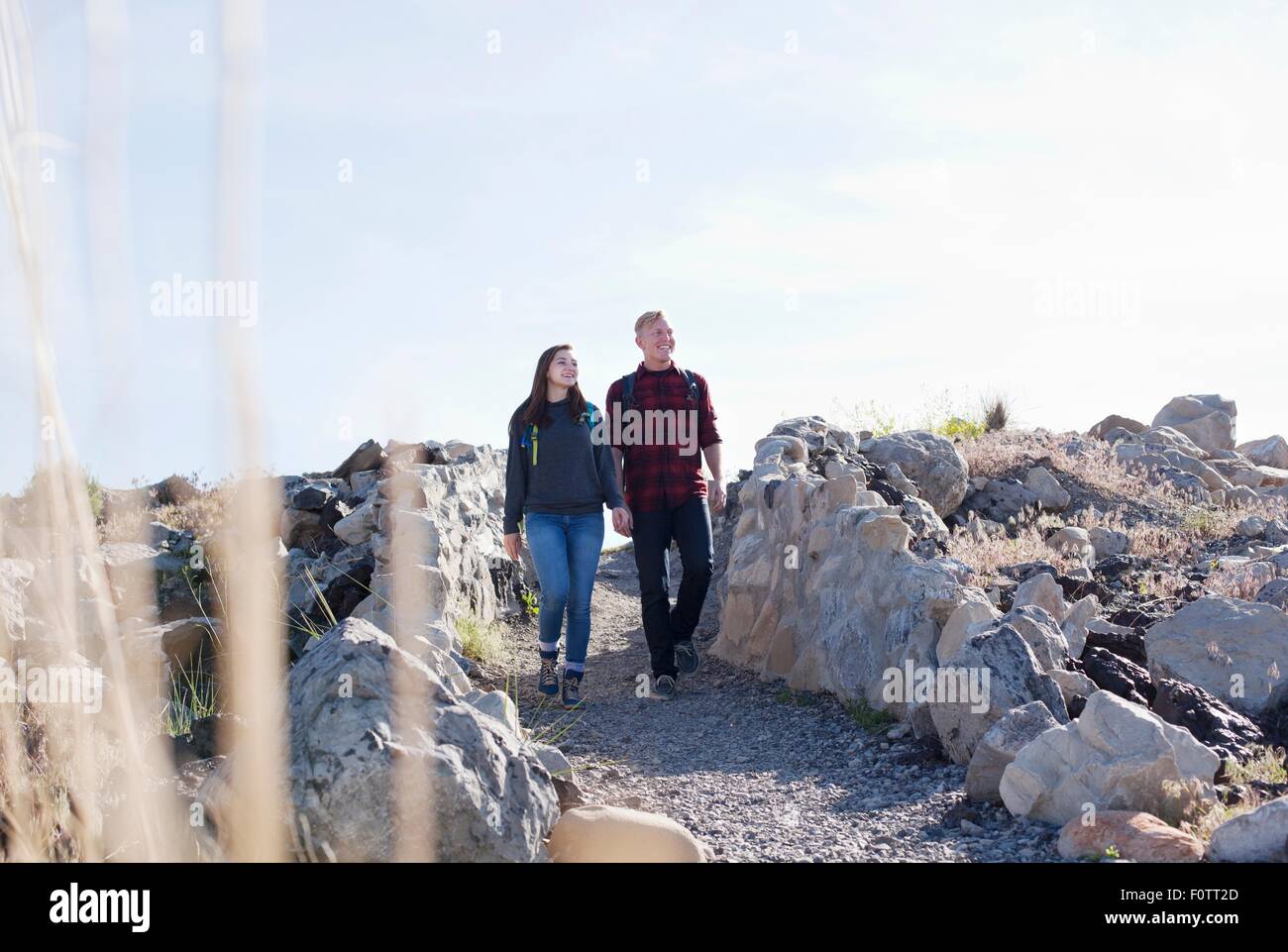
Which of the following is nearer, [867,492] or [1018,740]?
[1018,740]

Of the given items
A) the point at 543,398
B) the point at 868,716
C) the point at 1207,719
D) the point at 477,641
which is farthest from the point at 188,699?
the point at 1207,719

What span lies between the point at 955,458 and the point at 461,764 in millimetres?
9214

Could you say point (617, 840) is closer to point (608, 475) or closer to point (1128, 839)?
point (1128, 839)

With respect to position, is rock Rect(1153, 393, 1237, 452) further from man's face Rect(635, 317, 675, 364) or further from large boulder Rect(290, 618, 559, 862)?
large boulder Rect(290, 618, 559, 862)

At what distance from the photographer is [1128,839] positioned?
385 centimetres

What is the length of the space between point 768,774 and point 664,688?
2043mm

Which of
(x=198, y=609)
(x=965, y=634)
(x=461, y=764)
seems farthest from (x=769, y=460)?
(x=461, y=764)

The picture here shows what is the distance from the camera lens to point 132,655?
723 cm

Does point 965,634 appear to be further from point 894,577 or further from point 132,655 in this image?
point 132,655

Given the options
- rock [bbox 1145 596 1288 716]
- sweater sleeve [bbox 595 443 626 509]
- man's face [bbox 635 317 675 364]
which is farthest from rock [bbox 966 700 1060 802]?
man's face [bbox 635 317 675 364]

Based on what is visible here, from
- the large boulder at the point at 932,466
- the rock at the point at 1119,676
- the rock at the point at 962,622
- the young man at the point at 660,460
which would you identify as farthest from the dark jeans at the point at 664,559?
the large boulder at the point at 932,466

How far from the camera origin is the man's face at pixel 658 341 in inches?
298

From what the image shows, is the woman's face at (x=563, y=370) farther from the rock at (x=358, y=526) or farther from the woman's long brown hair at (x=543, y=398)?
the rock at (x=358, y=526)
